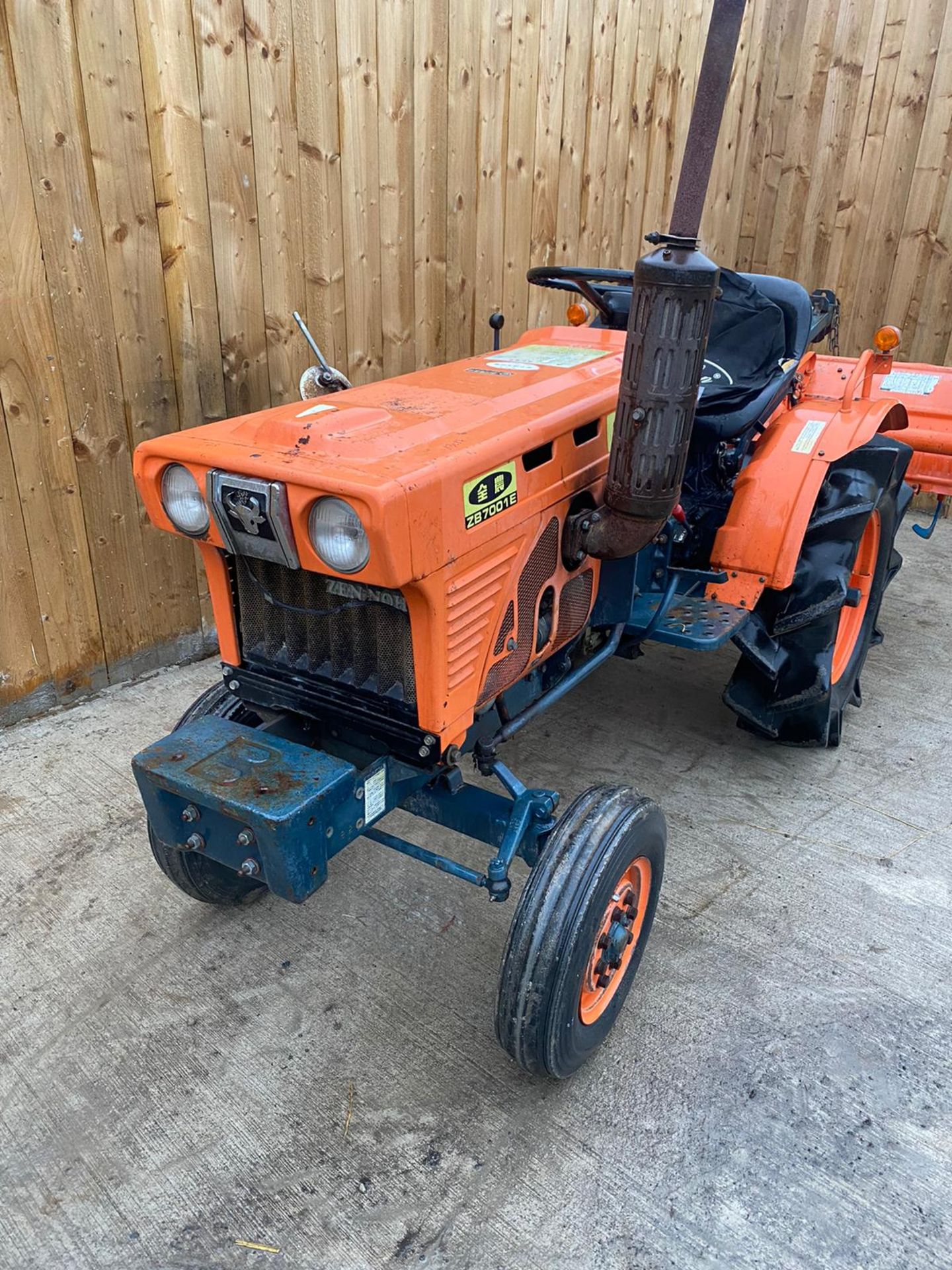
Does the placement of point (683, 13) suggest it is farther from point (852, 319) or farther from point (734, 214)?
point (852, 319)

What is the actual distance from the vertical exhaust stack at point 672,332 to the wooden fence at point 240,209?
6.28 feet

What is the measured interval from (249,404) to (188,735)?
6.39 feet

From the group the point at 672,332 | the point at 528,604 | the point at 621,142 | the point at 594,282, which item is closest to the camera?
the point at 672,332

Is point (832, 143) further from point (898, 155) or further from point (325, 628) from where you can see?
point (325, 628)

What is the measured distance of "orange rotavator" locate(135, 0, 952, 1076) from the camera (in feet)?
5.64

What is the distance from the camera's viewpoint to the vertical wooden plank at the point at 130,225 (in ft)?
9.35

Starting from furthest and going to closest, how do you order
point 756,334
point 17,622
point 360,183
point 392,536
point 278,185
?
1. point 360,183
2. point 278,185
3. point 17,622
4. point 756,334
5. point 392,536

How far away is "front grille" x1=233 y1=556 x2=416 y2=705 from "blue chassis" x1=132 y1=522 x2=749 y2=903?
166 millimetres

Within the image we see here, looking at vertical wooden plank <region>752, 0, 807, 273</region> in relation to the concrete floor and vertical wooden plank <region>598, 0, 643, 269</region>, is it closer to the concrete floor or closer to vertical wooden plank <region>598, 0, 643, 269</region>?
vertical wooden plank <region>598, 0, 643, 269</region>

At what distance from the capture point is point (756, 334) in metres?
2.98

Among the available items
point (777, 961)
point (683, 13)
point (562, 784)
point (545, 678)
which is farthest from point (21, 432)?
point (683, 13)

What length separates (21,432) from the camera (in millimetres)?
2943

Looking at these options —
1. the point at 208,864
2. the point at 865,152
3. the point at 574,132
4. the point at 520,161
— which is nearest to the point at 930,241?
the point at 865,152

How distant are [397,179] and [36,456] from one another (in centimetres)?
180
